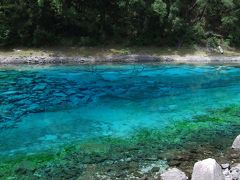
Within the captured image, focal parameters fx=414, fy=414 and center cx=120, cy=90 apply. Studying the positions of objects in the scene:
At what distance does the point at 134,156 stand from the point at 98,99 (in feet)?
36.0

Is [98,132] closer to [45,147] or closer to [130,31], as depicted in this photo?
[45,147]

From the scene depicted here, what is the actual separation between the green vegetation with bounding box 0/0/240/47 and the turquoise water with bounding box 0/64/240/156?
5.18 metres

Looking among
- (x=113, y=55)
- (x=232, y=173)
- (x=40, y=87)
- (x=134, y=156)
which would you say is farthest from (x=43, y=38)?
(x=232, y=173)

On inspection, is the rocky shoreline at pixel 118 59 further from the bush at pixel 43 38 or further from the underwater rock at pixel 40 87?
the underwater rock at pixel 40 87

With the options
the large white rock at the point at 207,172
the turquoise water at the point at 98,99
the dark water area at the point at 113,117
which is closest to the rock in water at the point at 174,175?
the large white rock at the point at 207,172

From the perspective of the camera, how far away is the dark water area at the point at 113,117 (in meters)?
16.9

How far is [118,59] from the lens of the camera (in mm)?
40844

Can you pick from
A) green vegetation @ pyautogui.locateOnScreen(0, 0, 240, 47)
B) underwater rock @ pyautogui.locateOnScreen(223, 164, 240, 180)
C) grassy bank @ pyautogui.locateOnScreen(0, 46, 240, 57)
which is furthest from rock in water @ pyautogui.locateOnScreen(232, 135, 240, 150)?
green vegetation @ pyautogui.locateOnScreen(0, 0, 240, 47)

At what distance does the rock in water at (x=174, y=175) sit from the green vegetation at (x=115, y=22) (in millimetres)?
28476

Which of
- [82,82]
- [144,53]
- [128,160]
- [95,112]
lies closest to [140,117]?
[95,112]

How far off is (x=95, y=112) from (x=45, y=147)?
6.51 m

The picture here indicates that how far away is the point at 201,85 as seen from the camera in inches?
1296

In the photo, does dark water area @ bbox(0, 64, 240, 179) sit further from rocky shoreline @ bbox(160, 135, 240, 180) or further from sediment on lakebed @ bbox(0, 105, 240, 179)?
rocky shoreline @ bbox(160, 135, 240, 180)

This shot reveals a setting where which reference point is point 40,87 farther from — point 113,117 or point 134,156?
point 134,156
